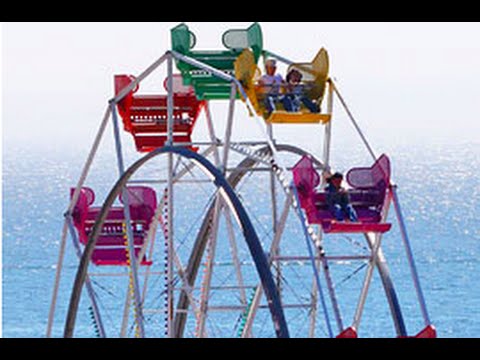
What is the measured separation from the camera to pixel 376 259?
26719 mm

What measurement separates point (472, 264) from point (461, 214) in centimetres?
979

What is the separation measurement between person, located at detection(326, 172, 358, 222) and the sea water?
45.3m

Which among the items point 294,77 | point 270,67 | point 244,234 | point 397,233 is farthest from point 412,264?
point 397,233

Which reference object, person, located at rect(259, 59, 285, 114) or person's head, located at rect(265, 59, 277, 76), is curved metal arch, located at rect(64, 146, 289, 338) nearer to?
person, located at rect(259, 59, 285, 114)

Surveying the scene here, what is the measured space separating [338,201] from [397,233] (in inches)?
2743

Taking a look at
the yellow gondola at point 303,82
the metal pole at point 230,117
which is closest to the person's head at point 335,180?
the yellow gondola at point 303,82

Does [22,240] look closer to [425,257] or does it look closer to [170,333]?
[425,257]

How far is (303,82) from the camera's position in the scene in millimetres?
27672

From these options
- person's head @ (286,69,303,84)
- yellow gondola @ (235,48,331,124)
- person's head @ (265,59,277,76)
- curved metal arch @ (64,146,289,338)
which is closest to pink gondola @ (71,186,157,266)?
curved metal arch @ (64,146,289,338)

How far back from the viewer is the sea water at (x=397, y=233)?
78.6m

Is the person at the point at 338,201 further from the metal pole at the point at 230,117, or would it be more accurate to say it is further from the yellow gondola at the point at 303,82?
the metal pole at the point at 230,117

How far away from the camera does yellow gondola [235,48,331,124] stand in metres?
26.5

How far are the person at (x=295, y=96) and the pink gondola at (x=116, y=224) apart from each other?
4.45 m
